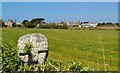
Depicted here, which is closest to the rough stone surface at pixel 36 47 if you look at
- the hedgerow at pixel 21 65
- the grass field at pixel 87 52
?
the hedgerow at pixel 21 65

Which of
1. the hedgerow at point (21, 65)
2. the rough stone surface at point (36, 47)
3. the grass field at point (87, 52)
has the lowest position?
the grass field at point (87, 52)

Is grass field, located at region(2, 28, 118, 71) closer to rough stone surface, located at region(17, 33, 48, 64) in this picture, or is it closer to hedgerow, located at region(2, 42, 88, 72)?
hedgerow, located at region(2, 42, 88, 72)

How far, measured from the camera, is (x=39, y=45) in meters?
10.1

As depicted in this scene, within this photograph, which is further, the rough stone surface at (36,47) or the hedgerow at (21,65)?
the rough stone surface at (36,47)

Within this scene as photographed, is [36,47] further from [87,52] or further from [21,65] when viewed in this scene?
[87,52]

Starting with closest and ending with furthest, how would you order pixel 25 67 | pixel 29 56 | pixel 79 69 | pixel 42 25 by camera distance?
pixel 79 69 → pixel 25 67 → pixel 29 56 → pixel 42 25

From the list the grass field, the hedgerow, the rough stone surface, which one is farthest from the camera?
the grass field

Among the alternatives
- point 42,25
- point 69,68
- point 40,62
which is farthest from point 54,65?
point 42,25

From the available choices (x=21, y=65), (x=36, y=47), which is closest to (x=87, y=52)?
(x=36, y=47)

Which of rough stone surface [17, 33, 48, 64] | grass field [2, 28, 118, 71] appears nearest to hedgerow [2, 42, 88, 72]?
rough stone surface [17, 33, 48, 64]

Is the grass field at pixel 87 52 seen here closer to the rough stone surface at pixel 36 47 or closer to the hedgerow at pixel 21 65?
the hedgerow at pixel 21 65

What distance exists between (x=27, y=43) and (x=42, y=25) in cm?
8248

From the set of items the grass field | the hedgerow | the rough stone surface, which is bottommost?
the grass field

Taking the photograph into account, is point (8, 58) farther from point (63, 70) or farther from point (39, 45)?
point (63, 70)
